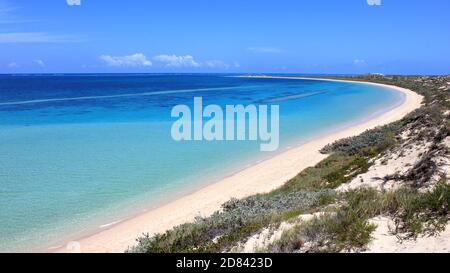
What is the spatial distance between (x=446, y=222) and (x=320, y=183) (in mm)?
7646

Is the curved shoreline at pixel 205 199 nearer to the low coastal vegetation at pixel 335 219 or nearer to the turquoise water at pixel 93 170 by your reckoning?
the turquoise water at pixel 93 170

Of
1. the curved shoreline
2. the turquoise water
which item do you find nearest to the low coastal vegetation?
the curved shoreline

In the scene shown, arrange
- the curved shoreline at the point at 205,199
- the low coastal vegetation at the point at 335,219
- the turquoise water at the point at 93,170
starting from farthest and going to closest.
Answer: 1. the turquoise water at the point at 93,170
2. the curved shoreline at the point at 205,199
3. the low coastal vegetation at the point at 335,219

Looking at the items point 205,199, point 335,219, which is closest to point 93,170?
point 205,199

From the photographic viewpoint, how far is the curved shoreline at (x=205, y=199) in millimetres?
10820

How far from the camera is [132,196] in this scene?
48.7 feet

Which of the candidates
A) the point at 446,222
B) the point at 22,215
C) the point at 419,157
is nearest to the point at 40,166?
the point at 22,215

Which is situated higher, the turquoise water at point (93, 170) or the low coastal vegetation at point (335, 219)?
the low coastal vegetation at point (335, 219)

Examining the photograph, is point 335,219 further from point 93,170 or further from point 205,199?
point 93,170

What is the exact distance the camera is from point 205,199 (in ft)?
46.4

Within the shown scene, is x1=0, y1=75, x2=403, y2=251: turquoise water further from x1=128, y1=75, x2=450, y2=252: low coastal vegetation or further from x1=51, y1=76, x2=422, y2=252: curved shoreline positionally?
x1=128, y1=75, x2=450, y2=252: low coastal vegetation

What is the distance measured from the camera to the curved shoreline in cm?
1082

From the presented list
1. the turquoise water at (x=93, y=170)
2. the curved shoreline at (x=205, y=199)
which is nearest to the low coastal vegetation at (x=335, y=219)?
the curved shoreline at (x=205, y=199)
